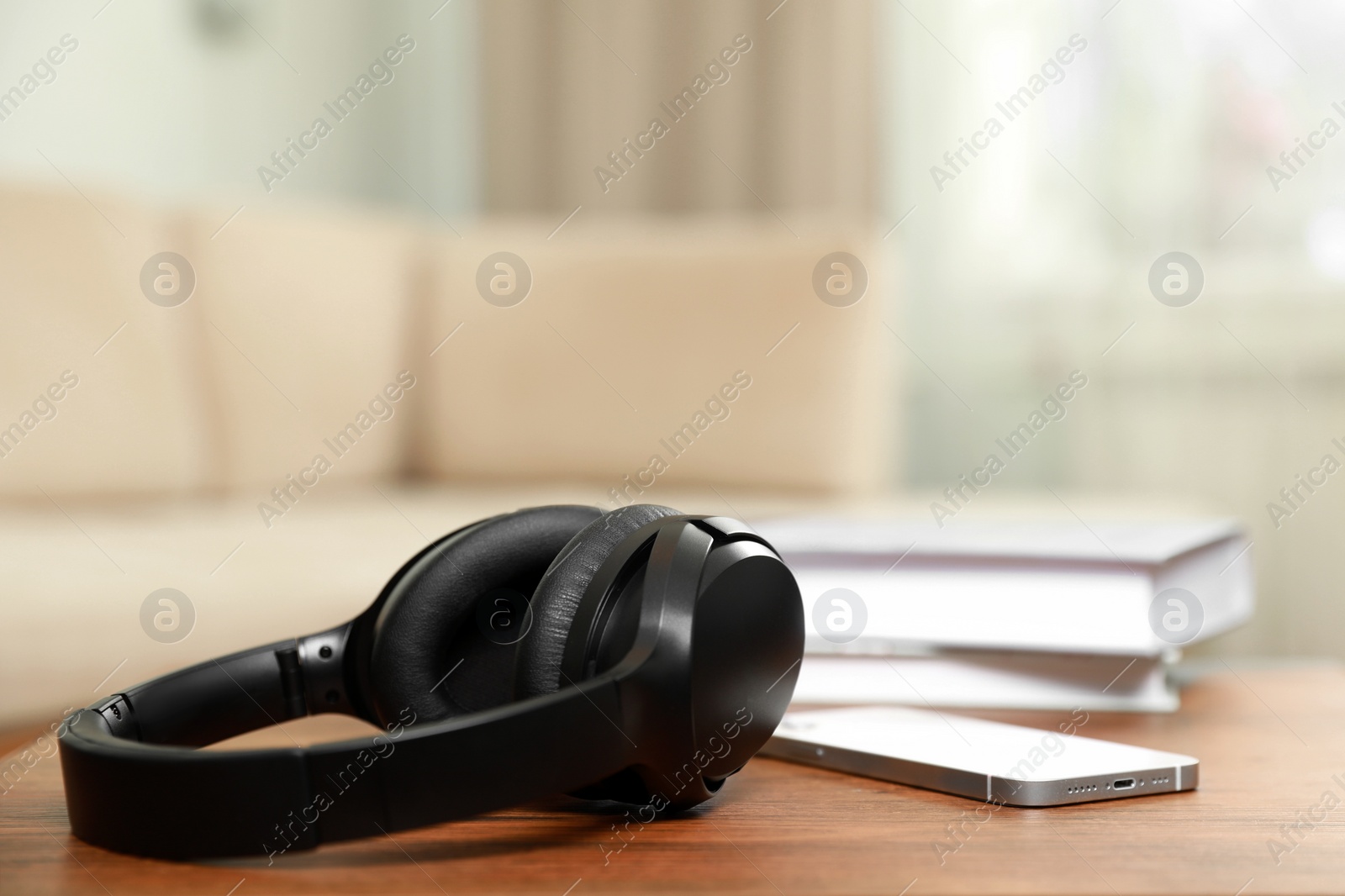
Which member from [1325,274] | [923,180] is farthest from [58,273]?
[1325,274]

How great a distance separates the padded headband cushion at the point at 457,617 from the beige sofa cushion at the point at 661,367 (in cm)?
134

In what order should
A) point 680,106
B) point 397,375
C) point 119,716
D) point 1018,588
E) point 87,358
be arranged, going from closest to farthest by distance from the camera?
point 119,716
point 1018,588
point 87,358
point 397,375
point 680,106

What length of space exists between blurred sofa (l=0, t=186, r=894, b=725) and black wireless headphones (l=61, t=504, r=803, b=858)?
897 mm

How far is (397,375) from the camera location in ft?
6.77

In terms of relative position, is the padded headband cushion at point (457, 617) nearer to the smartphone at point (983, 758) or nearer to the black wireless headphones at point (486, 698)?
the black wireless headphones at point (486, 698)

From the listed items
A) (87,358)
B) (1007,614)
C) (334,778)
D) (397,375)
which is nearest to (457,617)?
(334,778)

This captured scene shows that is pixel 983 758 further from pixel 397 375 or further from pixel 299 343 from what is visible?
pixel 397 375

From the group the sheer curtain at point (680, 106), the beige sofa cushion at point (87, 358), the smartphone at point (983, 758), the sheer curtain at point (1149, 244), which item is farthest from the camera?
the sheer curtain at point (680, 106)

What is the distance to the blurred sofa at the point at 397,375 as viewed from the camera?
156 centimetres

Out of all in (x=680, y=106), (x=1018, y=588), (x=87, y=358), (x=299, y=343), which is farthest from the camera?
(x=680, y=106)

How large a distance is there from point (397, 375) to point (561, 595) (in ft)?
5.61

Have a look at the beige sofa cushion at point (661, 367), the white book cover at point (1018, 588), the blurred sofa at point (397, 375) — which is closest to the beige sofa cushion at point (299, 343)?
the blurred sofa at point (397, 375)

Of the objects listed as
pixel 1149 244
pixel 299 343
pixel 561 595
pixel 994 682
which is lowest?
pixel 994 682

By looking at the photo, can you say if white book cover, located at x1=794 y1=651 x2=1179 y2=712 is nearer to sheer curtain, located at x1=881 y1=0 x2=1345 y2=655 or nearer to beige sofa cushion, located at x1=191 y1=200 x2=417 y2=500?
beige sofa cushion, located at x1=191 y1=200 x2=417 y2=500
